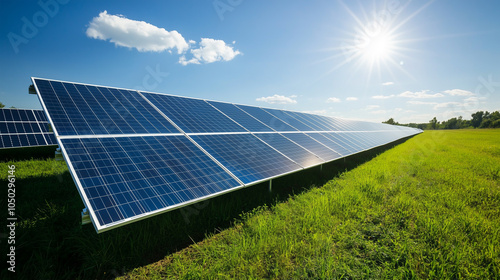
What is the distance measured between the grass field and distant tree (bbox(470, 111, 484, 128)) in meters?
158

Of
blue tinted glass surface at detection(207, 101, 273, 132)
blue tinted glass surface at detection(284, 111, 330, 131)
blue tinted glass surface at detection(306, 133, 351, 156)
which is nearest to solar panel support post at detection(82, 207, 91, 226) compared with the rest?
blue tinted glass surface at detection(207, 101, 273, 132)

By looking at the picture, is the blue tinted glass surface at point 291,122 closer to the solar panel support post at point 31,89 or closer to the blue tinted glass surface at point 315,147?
the blue tinted glass surface at point 315,147

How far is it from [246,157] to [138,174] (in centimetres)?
281

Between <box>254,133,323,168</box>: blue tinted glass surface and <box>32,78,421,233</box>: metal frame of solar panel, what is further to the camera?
<box>254,133,323,168</box>: blue tinted glass surface

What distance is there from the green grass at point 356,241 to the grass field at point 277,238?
0.06 ft

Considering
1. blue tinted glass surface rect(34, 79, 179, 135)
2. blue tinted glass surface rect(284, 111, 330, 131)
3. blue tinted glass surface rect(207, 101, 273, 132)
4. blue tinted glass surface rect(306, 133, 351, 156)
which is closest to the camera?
blue tinted glass surface rect(34, 79, 179, 135)

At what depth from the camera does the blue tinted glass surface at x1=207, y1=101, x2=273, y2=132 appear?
28.3 ft

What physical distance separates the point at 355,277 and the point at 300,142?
6.07 metres

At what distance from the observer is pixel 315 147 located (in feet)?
28.3

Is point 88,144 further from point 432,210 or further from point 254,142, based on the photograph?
point 432,210

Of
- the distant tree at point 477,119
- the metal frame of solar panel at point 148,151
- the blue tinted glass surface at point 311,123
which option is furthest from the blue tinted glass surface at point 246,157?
the distant tree at point 477,119

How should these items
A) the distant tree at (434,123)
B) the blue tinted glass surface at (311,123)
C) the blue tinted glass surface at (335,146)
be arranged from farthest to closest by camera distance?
the distant tree at (434,123), the blue tinted glass surface at (311,123), the blue tinted glass surface at (335,146)

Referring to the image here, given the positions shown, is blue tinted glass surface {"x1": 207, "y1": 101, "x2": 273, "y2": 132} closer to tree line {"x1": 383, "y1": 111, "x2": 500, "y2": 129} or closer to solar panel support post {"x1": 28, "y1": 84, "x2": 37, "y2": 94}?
solar panel support post {"x1": 28, "y1": 84, "x2": 37, "y2": 94}

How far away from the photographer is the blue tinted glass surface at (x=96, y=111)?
4.39 metres
